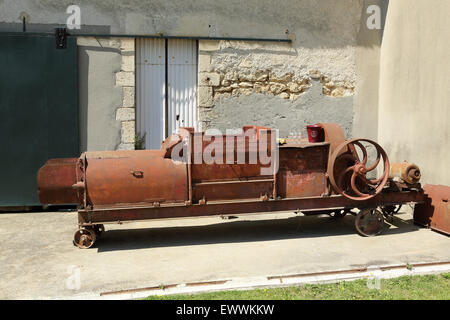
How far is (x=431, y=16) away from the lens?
7.73m

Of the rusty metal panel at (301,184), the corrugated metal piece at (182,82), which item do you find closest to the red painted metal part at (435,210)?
the rusty metal panel at (301,184)

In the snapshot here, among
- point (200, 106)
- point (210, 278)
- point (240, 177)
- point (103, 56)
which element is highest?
point (103, 56)

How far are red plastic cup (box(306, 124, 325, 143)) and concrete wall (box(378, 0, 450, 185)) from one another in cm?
213

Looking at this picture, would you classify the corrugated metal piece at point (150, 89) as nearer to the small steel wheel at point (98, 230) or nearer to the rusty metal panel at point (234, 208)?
the small steel wheel at point (98, 230)

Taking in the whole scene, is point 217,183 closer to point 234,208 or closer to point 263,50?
point 234,208

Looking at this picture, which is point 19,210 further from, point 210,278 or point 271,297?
point 271,297

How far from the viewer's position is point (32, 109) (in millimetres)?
8320

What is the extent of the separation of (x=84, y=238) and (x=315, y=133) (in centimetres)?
353

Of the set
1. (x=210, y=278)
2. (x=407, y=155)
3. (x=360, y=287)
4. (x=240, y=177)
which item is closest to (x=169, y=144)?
(x=240, y=177)

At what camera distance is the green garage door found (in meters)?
8.21

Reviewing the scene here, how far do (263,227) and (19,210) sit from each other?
4.50 metres

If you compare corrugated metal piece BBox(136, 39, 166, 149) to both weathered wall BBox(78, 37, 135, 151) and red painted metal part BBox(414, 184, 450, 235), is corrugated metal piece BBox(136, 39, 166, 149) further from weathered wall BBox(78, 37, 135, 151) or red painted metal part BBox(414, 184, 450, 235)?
red painted metal part BBox(414, 184, 450, 235)

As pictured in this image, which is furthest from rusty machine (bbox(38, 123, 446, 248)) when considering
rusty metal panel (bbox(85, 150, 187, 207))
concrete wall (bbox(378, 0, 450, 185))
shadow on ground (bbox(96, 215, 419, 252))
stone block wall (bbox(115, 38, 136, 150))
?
stone block wall (bbox(115, 38, 136, 150))

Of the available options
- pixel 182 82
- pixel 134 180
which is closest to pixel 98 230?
pixel 134 180
